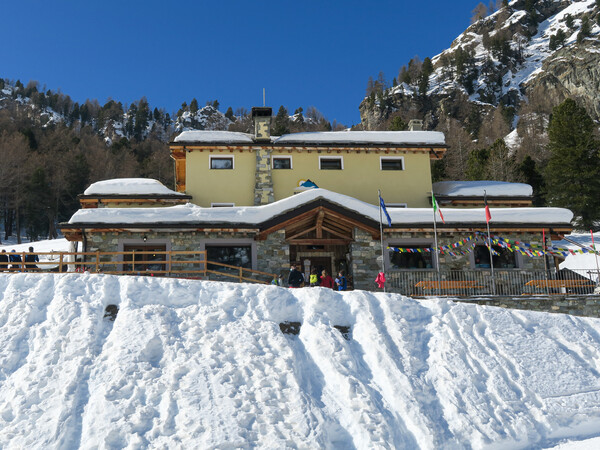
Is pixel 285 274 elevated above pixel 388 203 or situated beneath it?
situated beneath

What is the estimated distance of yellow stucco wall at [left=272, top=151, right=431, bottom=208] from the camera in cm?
2283

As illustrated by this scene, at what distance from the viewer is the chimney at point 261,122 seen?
23.1 metres

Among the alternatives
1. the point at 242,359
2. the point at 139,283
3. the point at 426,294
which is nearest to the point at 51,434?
the point at 242,359

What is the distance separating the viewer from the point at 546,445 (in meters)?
9.27

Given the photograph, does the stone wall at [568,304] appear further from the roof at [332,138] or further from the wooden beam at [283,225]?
the roof at [332,138]

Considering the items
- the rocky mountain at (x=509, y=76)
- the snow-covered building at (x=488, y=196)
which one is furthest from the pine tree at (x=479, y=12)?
the snow-covered building at (x=488, y=196)

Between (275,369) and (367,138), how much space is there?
51.0ft

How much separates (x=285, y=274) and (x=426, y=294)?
495 centimetres

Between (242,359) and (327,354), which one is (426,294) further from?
(242,359)

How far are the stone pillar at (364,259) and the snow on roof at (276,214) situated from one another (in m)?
0.84

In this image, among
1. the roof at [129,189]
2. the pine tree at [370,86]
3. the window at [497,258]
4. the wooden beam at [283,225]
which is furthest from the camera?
the pine tree at [370,86]

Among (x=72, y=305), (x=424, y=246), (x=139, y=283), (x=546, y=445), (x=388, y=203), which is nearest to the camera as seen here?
(x=546, y=445)

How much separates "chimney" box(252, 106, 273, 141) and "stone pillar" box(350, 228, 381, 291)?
739 cm

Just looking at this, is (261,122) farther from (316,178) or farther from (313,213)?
(313,213)
